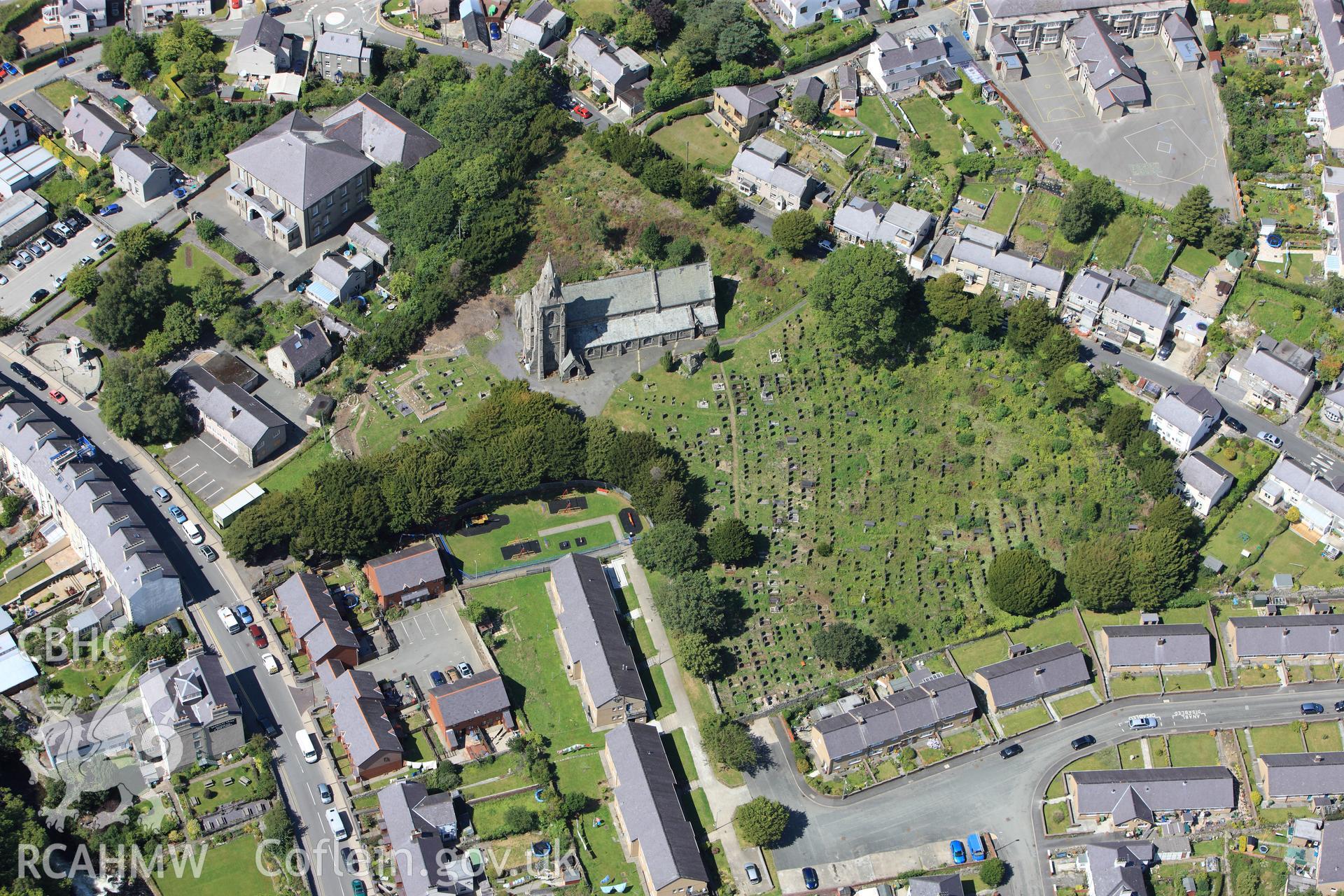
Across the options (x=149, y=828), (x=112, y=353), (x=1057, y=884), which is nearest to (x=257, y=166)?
(x=112, y=353)

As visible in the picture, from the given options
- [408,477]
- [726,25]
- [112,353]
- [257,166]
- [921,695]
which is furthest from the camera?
[726,25]

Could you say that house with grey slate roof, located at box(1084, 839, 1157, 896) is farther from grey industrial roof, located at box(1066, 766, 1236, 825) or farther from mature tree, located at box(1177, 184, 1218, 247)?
mature tree, located at box(1177, 184, 1218, 247)

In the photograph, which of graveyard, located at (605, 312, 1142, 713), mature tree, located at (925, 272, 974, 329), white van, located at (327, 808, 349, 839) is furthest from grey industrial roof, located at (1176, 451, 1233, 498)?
white van, located at (327, 808, 349, 839)

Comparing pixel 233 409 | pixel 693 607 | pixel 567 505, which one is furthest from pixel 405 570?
pixel 233 409

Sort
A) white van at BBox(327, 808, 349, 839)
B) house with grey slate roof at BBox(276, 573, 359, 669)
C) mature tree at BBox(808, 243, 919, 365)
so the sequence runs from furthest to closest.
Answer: mature tree at BBox(808, 243, 919, 365) < house with grey slate roof at BBox(276, 573, 359, 669) < white van at BBox(327, 808, 349, 839)

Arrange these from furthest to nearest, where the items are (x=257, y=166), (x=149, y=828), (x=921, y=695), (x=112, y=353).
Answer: (x=257, y=166) → (x=112, y=353) → (x=921, y=695) → (x=149, y=828)

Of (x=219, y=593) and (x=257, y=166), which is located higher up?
(x=257, y=166)

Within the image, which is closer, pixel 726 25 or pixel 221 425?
pixel 221 425

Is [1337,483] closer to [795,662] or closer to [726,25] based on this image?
[795,662]
